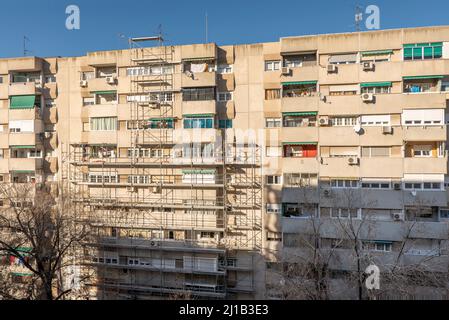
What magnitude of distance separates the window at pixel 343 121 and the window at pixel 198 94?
6.52 metres

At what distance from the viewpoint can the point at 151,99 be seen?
17859 millimetres

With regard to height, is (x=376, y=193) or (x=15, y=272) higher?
(x=376, y=193)

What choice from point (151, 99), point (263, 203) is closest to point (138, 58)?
point (151, 99)

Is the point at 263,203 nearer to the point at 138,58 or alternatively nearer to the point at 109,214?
the point at 109,214

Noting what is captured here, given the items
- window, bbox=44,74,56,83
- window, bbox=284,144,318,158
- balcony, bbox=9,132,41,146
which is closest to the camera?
window, bbox=284,144,318,158

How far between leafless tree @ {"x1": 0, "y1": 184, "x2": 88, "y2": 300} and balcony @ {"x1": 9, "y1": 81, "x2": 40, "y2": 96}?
5.61 meters

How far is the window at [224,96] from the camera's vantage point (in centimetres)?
1755

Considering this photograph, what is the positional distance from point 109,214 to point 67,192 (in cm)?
286

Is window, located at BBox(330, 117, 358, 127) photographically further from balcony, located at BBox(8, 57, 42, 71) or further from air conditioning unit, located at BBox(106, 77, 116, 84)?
balcony, located at BBox(8, 57, 42, 71)

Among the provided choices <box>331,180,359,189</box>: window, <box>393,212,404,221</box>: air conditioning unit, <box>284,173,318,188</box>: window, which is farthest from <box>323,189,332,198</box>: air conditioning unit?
<box>393,212,404,221</box>: air conditioning unit

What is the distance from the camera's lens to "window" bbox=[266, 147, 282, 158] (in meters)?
16.7

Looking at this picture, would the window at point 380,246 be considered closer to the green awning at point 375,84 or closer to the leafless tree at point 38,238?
the green awning at point 375,84

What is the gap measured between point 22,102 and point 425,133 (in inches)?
885

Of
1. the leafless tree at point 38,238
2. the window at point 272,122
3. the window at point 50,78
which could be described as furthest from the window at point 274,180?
the window at point 50,78
